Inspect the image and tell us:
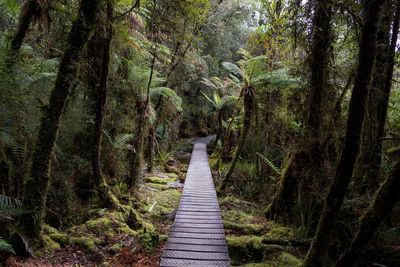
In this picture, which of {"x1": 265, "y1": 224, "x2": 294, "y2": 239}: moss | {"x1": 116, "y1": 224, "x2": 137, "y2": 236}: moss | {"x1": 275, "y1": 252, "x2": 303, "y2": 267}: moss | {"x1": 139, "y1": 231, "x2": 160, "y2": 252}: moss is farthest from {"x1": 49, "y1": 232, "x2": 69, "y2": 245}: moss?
{"x1": 265, "y1": 224, "x2": 294, "y2": 239}: moss

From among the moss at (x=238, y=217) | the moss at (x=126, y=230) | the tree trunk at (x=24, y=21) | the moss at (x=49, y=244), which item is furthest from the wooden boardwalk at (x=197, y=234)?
the tree trunk at (x=24, y=21)

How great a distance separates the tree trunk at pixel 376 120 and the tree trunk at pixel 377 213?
57.1 inches

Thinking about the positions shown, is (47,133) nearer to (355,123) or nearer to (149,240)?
(149,240)

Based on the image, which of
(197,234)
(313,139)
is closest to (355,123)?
(313,139)

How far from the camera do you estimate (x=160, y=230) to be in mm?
6328

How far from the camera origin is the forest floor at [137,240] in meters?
4.36

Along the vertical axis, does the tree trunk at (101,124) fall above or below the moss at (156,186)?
above

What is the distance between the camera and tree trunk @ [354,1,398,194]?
4.55 m

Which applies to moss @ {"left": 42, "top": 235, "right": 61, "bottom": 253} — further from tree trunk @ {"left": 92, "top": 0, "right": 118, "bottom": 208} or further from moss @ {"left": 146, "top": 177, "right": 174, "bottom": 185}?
moss @ {"left": 146, "top": 177, "right": 174, "bottom": 185}

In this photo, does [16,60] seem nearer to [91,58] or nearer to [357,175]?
[91,58]

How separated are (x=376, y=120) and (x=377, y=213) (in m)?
2.09

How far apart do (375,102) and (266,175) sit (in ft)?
15.6

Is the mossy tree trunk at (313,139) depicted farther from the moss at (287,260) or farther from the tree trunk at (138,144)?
the tree trunk at (138,144)

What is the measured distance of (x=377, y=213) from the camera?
3127 mm
